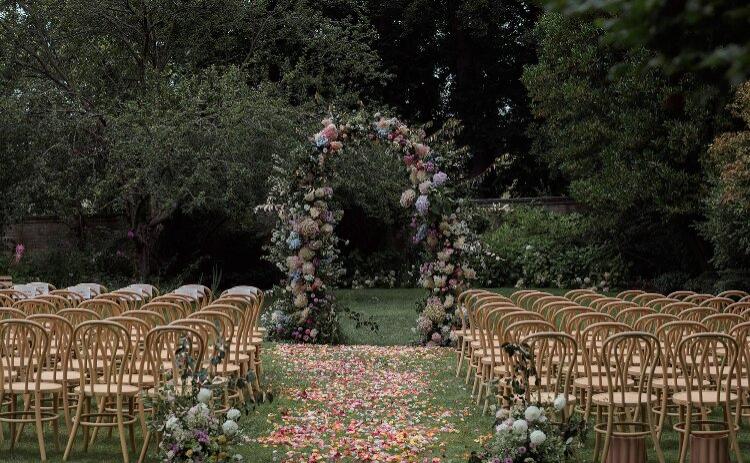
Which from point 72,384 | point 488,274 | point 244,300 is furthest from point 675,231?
point 72,384

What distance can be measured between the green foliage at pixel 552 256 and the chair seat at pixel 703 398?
15.1 meters

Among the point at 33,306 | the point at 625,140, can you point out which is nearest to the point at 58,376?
the point at 33,306

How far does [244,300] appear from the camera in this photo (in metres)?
9.87

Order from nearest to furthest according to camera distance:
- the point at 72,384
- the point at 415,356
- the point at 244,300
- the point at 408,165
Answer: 1. the point at 72,384
2. the point at 244,300
3. the point at 415,356
4. the point at 408,165

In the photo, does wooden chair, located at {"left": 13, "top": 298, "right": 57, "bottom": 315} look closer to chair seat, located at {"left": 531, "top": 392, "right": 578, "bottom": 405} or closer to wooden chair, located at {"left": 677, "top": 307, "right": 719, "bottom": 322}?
chair seat, located at {"left": 531, "top": 392, "right": 578, "bottom": 405}

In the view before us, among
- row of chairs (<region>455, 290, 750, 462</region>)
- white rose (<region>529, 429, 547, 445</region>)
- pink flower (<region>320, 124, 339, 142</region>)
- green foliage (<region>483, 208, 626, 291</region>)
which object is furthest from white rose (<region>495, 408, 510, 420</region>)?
green foliage (<region>483, 208, 626, 291</region>)

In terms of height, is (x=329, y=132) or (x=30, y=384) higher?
(x=329, y=132)

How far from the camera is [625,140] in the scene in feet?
64.7

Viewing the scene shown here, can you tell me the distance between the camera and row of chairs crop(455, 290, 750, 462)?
685 cm

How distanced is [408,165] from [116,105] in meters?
9.28

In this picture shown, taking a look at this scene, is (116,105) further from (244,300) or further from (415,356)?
(244,300)

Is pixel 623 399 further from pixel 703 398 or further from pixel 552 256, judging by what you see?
pixel 552 256

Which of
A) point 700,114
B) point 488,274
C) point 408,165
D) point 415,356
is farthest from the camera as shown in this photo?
point 488,274

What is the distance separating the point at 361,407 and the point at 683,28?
21.3 ft
